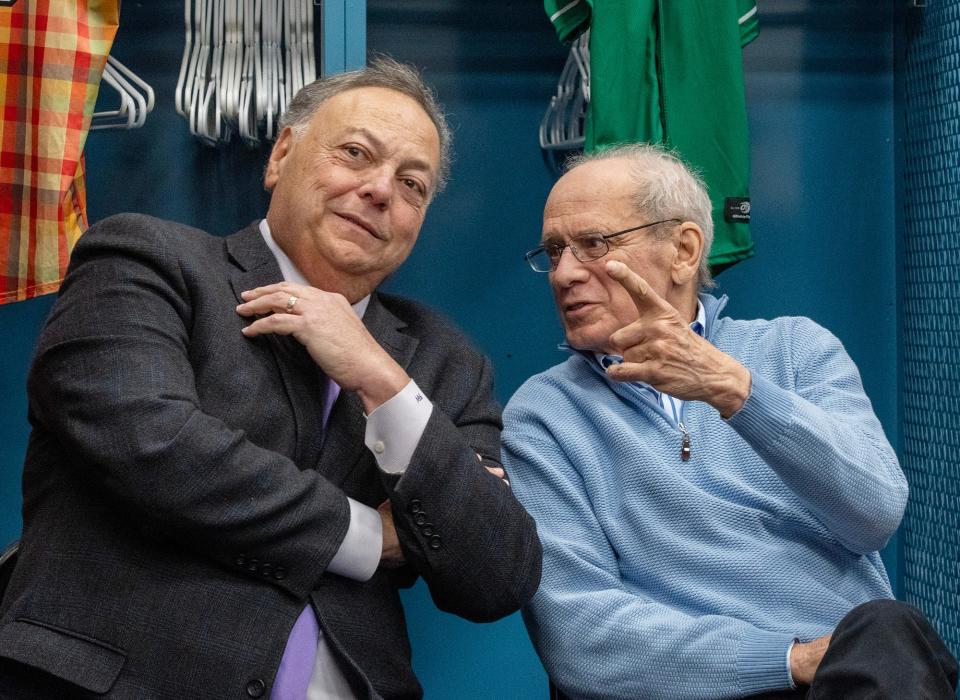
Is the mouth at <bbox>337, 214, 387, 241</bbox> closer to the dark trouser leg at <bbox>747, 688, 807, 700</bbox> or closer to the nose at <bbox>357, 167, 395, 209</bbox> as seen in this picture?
the nose at <bbox>357, 167, 395, 209</bbox>

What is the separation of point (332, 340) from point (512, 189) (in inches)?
44.8

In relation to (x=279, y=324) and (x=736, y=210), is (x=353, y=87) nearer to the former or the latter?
(x=279, y=324)

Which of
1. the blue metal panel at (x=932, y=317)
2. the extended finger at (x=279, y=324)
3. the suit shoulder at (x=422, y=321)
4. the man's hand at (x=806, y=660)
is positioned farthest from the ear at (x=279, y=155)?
the blue metal panel at (x=932, y=317)

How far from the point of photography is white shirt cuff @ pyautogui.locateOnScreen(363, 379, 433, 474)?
157 centimetres

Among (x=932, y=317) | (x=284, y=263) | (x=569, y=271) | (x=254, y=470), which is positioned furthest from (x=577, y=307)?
(x=932, y=317)

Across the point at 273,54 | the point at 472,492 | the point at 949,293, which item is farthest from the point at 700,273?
the point at 273,54

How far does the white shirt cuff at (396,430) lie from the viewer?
157 centimetres

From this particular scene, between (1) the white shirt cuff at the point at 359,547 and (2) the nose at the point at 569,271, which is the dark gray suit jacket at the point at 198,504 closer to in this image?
(1) the white shirt cuff at the point at 359,547

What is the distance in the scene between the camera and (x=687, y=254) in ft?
7.04

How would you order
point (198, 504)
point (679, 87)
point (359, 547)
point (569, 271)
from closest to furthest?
point (198, 504)
point (359, 547)
point (569, 271)
point (679, 87)

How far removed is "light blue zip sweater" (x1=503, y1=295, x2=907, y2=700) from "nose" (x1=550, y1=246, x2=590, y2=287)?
0.14 m

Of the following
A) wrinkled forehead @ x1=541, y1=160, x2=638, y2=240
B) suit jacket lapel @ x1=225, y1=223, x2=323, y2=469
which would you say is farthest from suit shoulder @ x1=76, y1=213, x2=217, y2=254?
wrinkled forehead @ x1=541, y1=160, x2=638, y2=240

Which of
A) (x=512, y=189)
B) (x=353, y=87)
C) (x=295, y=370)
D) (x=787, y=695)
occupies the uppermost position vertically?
(x=353, y=87)

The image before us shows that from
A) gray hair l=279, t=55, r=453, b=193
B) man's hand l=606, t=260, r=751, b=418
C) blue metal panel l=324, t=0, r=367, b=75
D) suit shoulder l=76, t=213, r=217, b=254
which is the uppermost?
blue metal panel l=324, t=0, r=367, b=75
